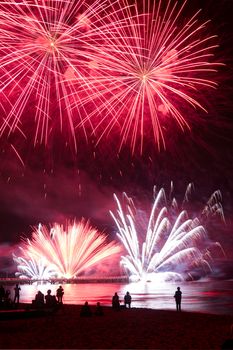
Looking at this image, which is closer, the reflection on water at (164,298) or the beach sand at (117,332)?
the beach sand at (117,332)

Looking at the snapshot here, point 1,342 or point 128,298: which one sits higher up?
point 128,298

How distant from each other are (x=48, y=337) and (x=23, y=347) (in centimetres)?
249

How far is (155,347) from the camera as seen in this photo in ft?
50.2

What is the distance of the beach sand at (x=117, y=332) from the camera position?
1585cm

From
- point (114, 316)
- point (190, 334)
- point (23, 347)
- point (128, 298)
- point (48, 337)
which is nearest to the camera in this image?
point (23, 347)

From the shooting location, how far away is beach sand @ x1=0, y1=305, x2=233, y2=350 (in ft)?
52.0

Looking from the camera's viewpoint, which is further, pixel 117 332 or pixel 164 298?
pixel 164 298

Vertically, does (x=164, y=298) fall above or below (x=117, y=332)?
above

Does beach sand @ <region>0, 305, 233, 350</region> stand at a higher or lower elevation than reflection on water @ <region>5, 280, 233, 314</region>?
lower

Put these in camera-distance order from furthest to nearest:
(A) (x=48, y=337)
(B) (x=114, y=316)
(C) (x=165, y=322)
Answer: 1. (B) (x=114, y=316)
2. (C) (x=165, y=322)
3. (A) (x=48, y=337)

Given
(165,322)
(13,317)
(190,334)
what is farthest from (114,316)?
(190,334)

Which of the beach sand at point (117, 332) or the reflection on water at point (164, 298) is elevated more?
the reflection on water at point (164, 298)

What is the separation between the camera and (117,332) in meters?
18.8

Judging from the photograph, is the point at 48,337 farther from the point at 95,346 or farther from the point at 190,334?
the point at 190,334
